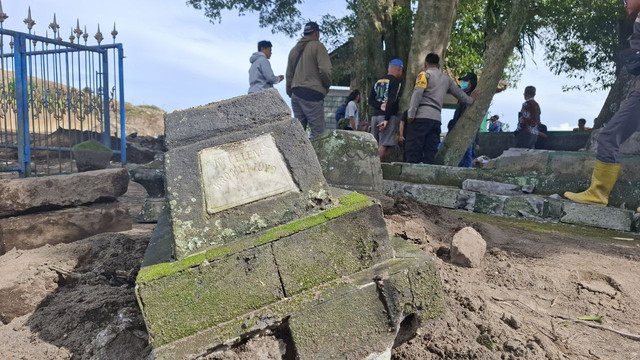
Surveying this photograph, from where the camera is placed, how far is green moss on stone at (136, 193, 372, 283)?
1.73m

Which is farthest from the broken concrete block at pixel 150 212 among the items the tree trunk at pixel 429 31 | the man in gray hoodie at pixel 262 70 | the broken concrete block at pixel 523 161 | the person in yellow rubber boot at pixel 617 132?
the person in yellow rubber boot at pixel 617 132

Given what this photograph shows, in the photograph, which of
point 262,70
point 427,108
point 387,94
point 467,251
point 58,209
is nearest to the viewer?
point 467,251

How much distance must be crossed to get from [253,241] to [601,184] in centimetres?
433

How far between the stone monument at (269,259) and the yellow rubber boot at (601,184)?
3.63 m

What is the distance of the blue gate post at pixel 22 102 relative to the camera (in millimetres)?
5055

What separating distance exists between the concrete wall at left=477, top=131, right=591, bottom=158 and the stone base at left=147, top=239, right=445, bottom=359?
11734 mm

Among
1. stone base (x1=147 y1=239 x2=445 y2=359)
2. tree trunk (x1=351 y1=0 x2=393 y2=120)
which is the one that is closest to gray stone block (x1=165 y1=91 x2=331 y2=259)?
stone base (x1=147 y1=239 x2=445 y2=359)

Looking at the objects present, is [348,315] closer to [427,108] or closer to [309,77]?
[427,108]

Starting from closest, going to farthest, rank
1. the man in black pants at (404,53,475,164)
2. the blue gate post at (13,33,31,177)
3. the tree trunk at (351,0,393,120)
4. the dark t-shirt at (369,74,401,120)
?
the blue gate post at (13,33,31,177), the man in black pants at (404,53,475,164), the dark t-shirt at (369,74,401,120), the tree trunk at (351,0,393,120)

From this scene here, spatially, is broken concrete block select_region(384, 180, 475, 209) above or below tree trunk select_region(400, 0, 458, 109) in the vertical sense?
below

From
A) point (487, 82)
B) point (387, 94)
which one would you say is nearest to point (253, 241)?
point (387, 94)

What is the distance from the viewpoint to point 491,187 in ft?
18.1

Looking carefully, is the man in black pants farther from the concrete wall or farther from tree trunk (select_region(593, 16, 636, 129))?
the concrete wall

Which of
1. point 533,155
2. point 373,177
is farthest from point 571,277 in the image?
point 533,155
